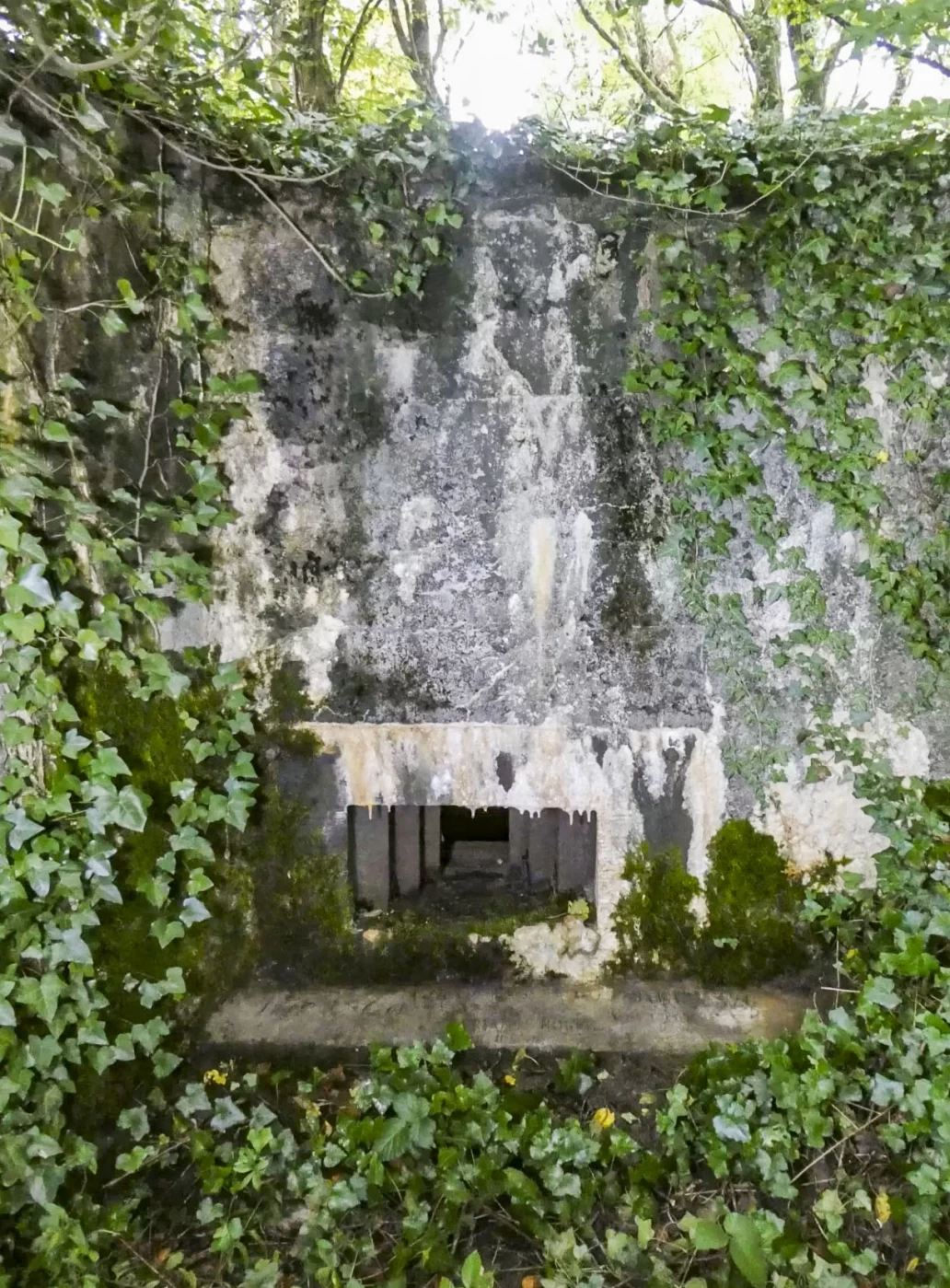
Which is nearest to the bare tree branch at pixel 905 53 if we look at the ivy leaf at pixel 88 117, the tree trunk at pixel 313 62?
the ivy leaf at pixel 88 117

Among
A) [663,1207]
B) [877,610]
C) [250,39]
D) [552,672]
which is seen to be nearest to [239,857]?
[552,672]

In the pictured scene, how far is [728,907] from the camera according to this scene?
2.82 m

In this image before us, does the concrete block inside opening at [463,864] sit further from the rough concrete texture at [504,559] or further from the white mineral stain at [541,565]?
the white mineral stain at [541,565]

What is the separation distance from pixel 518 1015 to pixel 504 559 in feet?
5.65

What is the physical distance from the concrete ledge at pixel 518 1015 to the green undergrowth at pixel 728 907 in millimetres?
119

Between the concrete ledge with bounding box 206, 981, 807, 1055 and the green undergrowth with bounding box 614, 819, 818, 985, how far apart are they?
119 mm

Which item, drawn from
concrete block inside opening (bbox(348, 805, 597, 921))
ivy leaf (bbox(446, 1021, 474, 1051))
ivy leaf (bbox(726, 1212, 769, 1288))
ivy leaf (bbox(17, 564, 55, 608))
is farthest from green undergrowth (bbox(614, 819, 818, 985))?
ivy leaf (bbox(17, 564, 55, 608))

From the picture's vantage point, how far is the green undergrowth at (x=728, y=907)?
2.81 m

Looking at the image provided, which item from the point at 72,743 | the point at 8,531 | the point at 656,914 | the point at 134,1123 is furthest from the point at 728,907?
the point at 8,531

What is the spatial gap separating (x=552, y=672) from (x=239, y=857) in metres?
1.38

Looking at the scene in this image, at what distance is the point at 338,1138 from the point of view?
90.4 inches

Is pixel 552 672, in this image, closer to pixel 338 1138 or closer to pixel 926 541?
pixel 926 541

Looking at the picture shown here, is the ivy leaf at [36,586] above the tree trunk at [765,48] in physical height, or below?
below

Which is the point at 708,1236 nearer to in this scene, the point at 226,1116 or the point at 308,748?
the point at 226,1116
